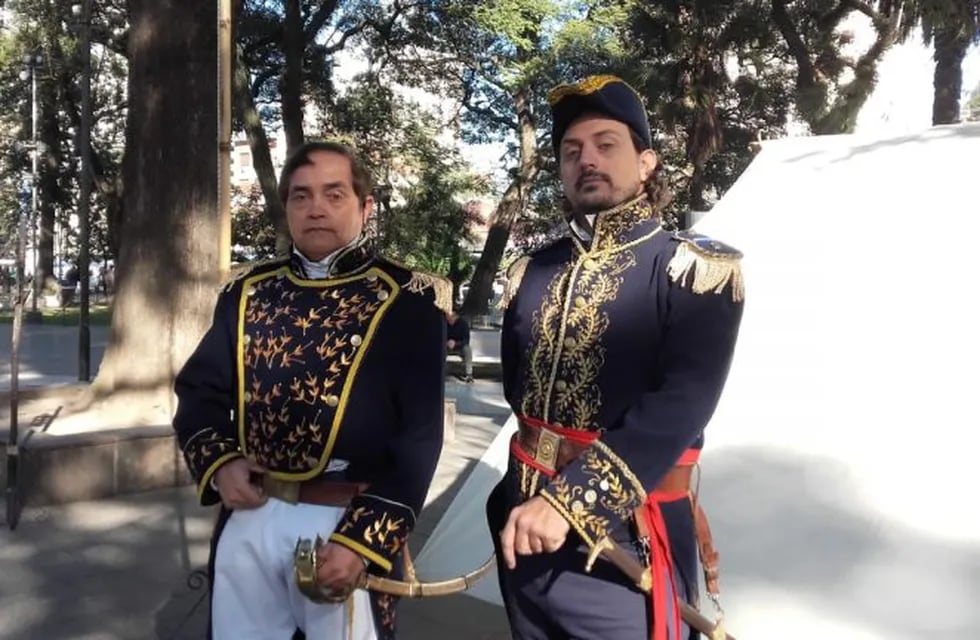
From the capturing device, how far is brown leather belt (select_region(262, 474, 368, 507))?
6.79ft

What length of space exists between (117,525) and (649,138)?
4.56m

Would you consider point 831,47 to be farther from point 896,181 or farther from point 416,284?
point 416,284

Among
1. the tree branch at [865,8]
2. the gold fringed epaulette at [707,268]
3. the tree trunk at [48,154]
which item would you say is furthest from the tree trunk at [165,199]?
the tree trunk at [48,154]

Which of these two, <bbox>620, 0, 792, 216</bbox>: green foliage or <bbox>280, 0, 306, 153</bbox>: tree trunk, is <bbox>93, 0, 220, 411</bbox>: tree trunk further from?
<bbox>620, 0, 792, 216</bbox>: green foliage

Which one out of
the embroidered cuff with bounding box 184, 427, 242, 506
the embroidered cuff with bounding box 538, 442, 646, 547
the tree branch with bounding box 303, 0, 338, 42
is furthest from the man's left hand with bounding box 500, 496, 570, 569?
the tree branch with bounding box 303, 0, 338, 42


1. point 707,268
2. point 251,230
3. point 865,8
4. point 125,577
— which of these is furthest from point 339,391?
point 251,230

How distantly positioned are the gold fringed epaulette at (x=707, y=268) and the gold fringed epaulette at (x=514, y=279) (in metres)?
0.47

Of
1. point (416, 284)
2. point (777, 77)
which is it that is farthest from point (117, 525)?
point (777, 77)

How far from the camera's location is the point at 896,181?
4.22 meters

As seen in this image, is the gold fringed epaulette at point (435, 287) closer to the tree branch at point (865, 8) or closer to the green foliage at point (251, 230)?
the tree branch at point (865, 8)

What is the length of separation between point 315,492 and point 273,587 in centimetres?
22

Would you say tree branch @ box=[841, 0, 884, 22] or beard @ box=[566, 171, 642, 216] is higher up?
tree branch @ box=[841, 0, 884, 22]

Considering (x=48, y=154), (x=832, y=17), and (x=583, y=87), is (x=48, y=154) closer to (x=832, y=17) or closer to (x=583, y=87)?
(x=832, y=17)

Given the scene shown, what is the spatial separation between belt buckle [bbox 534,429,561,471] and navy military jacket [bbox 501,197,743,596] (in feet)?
0.10
